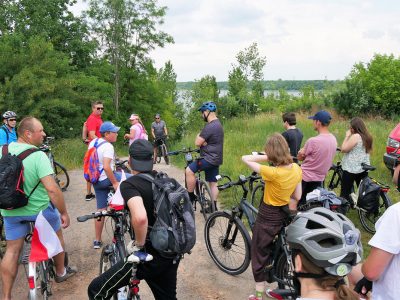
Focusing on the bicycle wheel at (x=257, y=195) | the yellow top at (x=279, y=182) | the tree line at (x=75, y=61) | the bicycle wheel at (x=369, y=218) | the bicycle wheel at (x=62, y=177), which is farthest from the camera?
the tree line at (x=75, y=61)

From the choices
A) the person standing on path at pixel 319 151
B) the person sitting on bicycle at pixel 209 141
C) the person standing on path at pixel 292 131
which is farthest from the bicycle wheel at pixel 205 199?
the person standing on path at pixel 319 151

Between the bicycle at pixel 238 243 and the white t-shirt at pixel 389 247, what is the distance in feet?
4.89

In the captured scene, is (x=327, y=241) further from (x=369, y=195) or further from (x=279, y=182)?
(x=369, y=195)

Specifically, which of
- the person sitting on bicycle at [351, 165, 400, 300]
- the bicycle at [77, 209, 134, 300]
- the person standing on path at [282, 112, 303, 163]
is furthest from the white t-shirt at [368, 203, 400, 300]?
the person standing on path at [282, 112, 303, 163]

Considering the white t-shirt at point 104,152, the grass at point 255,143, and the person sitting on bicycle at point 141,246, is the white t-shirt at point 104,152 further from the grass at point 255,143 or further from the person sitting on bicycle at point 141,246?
the grass at point 255,143

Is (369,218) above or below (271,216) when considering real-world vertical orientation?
below

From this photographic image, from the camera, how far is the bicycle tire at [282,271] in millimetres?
3667

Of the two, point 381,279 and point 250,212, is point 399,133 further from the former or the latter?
point 381,279

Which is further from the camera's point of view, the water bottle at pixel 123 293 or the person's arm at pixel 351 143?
the person's arm at pixel 351 143

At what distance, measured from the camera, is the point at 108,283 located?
9.06 feet

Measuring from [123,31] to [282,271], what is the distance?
25657mm

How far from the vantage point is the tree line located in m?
15.2

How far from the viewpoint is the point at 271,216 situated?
3.65m

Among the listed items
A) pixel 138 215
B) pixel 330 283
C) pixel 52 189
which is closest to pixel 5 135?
pixel 52 189
